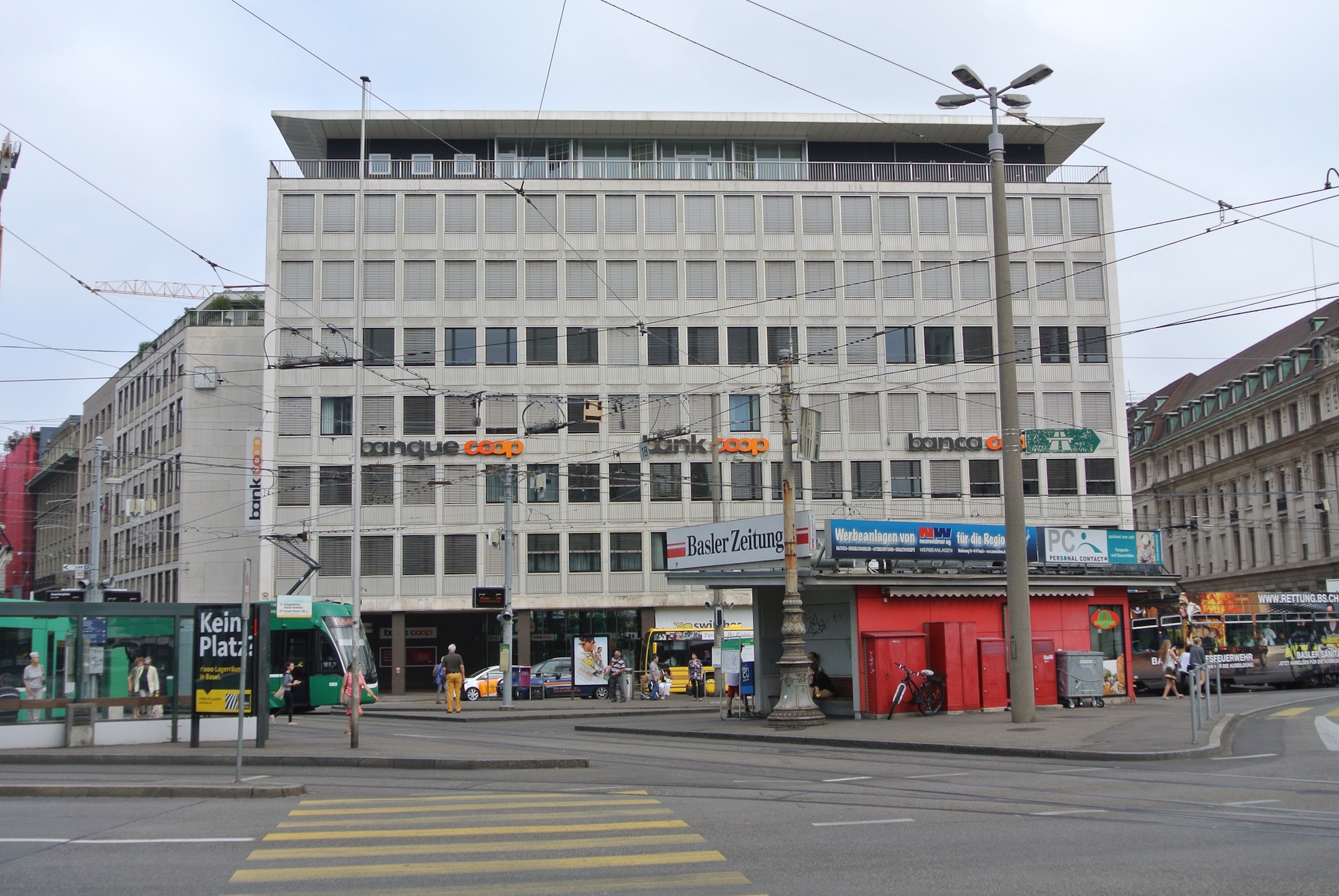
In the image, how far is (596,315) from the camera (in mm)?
54875

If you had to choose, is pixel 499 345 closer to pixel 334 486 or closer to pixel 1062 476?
pixel 334 486

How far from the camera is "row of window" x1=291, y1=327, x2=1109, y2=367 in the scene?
178 ft

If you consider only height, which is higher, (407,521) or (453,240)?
(453,240)

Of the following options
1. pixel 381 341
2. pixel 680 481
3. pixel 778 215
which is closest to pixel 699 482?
pixel 680 481

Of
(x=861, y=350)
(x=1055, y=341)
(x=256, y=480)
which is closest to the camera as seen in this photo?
(x=256, y=480)

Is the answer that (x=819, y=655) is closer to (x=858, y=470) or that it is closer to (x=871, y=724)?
(x=871, y=724)

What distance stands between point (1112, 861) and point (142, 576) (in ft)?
215

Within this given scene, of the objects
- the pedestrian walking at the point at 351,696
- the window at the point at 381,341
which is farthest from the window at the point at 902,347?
the pedestrian walking at the point at 351,696

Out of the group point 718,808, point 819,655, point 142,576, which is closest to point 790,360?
point 819,655

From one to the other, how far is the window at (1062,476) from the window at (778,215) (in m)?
15.9

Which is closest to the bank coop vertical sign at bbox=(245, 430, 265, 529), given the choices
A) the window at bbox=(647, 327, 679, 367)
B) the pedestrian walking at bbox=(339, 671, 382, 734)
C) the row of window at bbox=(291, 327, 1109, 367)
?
the row of window at bbox=(291, 327, 1109, 367)

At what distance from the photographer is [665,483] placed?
2152 inches

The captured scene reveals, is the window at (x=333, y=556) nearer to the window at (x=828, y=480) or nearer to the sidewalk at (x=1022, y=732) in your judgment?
the window at (x=828, y=480)

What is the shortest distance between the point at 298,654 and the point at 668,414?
2183 cm
